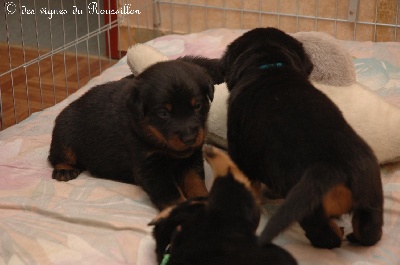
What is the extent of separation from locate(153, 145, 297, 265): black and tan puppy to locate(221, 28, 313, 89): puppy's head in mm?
454

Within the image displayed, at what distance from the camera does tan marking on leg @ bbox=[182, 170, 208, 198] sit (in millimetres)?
2059

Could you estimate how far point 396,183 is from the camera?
2.15 meters

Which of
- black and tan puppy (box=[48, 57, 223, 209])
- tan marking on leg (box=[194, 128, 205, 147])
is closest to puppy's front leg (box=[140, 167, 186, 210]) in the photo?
black and tan puppy (box=[48, 57, 223, 209])

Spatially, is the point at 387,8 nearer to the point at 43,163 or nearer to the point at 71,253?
the point at 43,163

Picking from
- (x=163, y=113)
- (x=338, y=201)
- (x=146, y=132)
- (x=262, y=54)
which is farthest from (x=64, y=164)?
(x=338, y=201)

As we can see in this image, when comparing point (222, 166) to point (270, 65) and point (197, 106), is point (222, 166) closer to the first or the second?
point (197, 106)

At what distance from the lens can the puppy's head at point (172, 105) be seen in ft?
6.16

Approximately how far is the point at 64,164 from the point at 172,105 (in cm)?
68

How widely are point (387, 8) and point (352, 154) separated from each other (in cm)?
235

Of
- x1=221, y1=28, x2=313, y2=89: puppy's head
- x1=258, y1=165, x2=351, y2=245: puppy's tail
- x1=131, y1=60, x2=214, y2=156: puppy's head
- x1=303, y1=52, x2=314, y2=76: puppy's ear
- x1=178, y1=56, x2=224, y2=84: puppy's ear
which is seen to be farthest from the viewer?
x1=178, y1=56, x2=224, y2=84: puppy's ear

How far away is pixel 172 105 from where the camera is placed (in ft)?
6.19

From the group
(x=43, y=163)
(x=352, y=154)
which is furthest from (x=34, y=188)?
(x=352, y=154)

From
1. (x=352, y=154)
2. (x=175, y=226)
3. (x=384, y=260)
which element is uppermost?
(x=352, y=154)

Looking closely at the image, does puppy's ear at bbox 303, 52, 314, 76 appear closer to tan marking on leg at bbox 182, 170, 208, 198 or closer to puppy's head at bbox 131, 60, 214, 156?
puppy's head at bbox 131, 60, 214, 156
